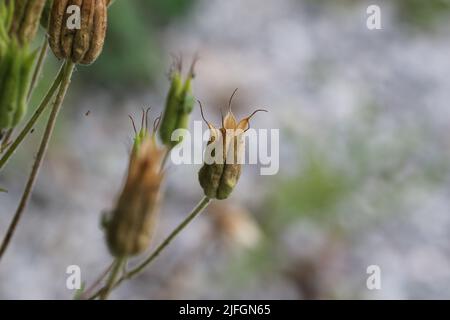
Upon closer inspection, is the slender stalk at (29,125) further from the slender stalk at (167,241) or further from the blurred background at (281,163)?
the blurred background at (281,163)

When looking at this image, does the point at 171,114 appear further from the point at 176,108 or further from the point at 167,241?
the point at 167,241

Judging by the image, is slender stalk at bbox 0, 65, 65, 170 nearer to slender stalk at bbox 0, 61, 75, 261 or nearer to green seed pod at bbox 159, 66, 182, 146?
slender stalk at bbox 0, 61, 75, 261

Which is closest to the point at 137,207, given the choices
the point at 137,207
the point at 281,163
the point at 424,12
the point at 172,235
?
the point at 137,207

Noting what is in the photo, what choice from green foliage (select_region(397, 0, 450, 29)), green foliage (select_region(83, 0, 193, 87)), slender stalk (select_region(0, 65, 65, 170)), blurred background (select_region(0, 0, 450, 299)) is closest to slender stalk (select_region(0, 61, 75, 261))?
slender stalk (select_region(0, 65, 65, 170))
